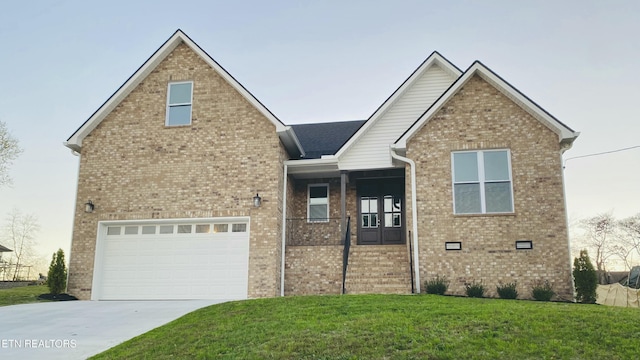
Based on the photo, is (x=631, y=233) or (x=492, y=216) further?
(x=631, y=233)

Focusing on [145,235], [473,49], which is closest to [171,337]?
[145,235]

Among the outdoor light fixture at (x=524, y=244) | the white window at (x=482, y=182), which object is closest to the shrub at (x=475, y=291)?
the outdoor light fixture at (x=524, y=244)

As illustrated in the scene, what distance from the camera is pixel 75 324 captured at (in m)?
11.4

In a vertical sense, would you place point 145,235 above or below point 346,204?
below

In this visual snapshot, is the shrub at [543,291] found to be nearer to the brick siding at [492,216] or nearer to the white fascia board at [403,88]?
the brick siding at [492,216]

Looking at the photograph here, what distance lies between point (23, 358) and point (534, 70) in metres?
16.6

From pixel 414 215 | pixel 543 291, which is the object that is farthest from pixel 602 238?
pixel 414 215

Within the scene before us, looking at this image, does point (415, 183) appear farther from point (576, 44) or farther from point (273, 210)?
point (576, 44)

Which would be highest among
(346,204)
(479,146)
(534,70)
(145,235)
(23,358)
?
(534,70)

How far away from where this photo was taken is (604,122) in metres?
19.1

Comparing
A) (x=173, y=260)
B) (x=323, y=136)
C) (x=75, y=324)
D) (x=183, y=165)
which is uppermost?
(x=323, y=136)

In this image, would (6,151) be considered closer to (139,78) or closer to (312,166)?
(139,78)

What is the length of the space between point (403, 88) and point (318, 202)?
4779mm

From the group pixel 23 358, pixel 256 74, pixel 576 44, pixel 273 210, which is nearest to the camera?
pixel 23 358
